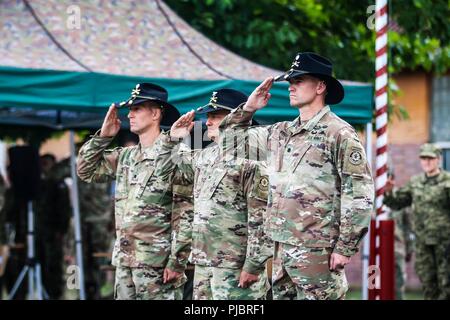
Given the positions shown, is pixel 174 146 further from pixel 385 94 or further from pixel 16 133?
pixel 16 133

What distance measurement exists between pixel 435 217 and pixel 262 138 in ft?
16.8

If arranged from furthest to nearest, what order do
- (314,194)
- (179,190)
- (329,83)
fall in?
1. (179,190)
2. (329,83)
3. (314,194)

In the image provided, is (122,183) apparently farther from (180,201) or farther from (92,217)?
(92,217)

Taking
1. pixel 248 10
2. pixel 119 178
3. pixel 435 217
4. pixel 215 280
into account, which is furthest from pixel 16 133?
pixel 215 280

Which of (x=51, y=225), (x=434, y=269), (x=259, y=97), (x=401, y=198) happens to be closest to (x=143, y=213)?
(x=259, y=97)

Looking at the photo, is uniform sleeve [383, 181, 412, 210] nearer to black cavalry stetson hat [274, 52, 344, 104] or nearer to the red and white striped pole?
the red and white striped pole

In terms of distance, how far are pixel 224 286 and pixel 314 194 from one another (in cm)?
104

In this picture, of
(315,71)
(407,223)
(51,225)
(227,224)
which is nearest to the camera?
(315,71)

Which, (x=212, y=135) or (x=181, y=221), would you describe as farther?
(x=181, y=221)

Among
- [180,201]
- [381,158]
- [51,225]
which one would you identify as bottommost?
[180,201]

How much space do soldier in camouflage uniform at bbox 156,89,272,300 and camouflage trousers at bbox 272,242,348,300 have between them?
0.58 meters

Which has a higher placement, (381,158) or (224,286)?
(381,158)

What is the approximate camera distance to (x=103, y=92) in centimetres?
989
